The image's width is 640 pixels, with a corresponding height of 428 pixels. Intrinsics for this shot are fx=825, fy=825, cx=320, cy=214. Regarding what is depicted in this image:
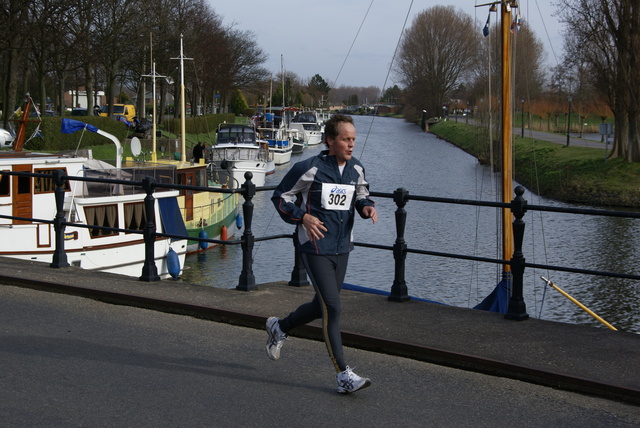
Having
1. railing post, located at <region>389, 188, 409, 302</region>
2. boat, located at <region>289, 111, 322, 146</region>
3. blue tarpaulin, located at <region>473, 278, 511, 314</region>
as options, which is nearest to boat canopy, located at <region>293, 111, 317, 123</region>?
boat, located at <region>289, 111, 322, 146</region>

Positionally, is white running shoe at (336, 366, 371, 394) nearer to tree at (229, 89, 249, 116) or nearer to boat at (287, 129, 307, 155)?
boat at (287, 129, 307, 155)

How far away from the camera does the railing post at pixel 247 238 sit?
8.26m

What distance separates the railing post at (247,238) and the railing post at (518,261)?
2.55m

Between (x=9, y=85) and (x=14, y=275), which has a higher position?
(x=9, y=85)

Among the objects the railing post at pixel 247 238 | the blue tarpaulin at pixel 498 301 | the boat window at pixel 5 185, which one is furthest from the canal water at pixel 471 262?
the boat window at pixel 5 185

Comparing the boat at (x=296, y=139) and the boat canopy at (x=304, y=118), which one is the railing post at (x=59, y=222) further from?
the boat canopy at (x=304, y=118)

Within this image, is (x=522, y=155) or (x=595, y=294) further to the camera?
(x=522, y=155)

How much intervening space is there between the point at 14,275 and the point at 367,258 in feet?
54.0

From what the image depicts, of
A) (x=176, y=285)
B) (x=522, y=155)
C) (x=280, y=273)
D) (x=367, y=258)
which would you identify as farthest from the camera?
(x=522, y=155)

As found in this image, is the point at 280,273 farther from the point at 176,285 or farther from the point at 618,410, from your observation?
the point at 618,410

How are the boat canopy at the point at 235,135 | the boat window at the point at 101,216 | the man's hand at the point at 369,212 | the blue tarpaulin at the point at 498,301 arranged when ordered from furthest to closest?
the boat canopy at the point at 235,135 < the boat window at the point at 101,216 < the blue tarpaulin at the point at 498,301 < the man's hand at the point at 369,212

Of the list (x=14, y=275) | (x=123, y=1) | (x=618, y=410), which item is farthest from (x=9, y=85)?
(x=618, y=410)

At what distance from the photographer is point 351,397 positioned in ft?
18.2

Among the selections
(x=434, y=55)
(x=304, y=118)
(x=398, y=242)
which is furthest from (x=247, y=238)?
(x=434, y=55)
